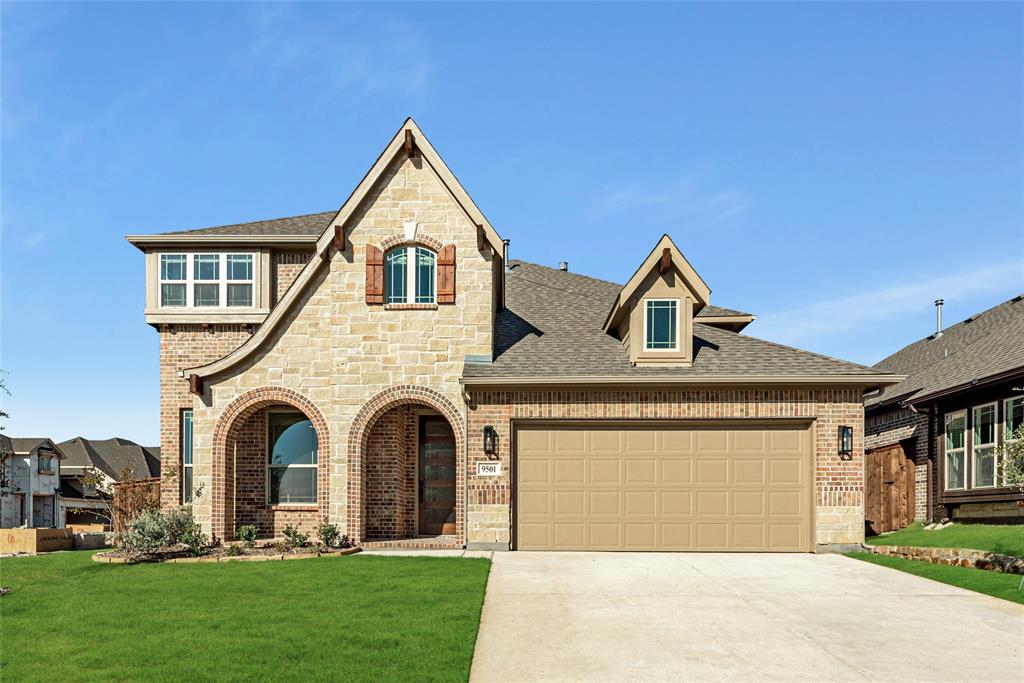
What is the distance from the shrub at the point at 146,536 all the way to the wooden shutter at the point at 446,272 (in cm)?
756

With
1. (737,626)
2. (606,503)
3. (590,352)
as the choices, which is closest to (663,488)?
(606,503)

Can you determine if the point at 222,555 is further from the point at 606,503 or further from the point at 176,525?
the point at 606,503

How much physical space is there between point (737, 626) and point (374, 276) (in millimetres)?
11311

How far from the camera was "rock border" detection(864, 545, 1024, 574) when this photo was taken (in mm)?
14469

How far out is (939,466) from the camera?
2209cm

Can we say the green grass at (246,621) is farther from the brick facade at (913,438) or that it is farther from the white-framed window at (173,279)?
the brick facade at (913,438)

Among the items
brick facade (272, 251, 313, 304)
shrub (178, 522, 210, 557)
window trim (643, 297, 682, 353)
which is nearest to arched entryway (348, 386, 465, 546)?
shrub (178, 522, 210, 557)

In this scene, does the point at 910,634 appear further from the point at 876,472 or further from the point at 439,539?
the point at 876,472

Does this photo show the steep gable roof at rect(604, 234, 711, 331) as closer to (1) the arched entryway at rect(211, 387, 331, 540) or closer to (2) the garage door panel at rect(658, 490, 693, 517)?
(2) the garage door panel at rect(658, 490, 693, 517)

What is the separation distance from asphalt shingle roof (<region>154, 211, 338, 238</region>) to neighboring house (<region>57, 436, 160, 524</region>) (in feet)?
138

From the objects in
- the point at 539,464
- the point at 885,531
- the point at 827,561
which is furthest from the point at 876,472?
the point at 539,464

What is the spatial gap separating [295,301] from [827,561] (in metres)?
12.6

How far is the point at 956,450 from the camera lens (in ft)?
70.4

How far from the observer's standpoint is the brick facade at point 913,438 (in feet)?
75.3
